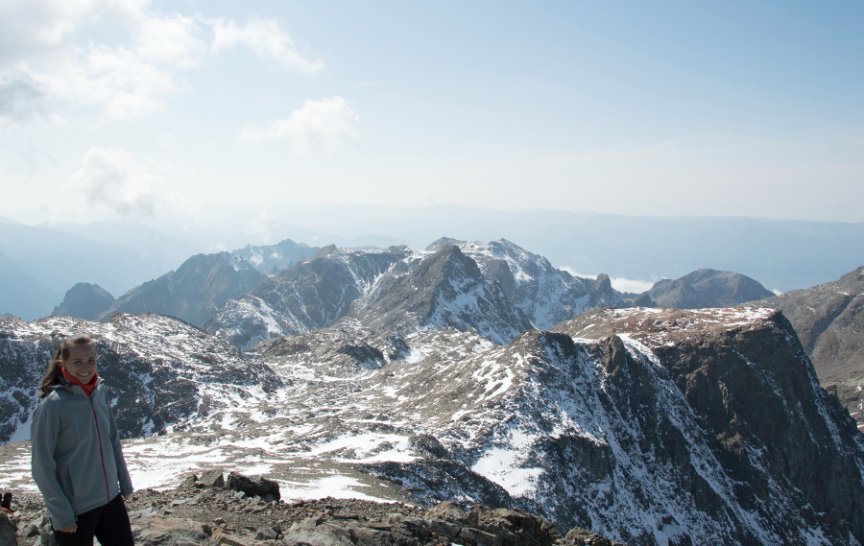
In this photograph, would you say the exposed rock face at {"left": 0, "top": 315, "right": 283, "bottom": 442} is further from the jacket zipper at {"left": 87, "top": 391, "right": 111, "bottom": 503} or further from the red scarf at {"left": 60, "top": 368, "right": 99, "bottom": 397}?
the red scarf at {"left": 60, "top": 368, "right": 99, "bottom": 397}

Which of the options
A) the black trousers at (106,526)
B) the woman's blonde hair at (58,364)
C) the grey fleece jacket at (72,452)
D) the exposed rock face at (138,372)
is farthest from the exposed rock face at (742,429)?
the woman's blonde hair at (58,364)

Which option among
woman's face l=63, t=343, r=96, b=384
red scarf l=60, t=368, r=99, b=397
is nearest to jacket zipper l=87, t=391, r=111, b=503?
red scarf l=60, t=368, r=99, b=397

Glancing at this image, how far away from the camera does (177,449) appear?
2655 inches

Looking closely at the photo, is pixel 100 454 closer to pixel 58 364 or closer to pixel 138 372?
pixel 58 364

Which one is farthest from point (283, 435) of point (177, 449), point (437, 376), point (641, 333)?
point (641, 333)

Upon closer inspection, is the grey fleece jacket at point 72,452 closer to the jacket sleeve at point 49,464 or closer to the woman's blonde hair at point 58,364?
the jacket sleeve at point 49,464

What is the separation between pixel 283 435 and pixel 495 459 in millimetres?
29666

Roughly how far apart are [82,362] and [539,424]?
7834cm

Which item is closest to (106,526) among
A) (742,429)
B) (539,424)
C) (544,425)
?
(539,424)

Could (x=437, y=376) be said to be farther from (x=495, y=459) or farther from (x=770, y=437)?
(x=770, y=437)

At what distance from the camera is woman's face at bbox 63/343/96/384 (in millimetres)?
9758

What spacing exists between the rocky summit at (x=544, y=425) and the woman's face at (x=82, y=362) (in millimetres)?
33077

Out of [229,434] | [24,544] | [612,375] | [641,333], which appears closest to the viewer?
[24,544]

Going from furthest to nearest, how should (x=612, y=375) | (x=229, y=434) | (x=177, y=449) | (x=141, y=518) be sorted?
1. (x=612, y=375)
2. (x=229, y=434)
3. (x=177, y=449)
4. (x=141, y=518)
